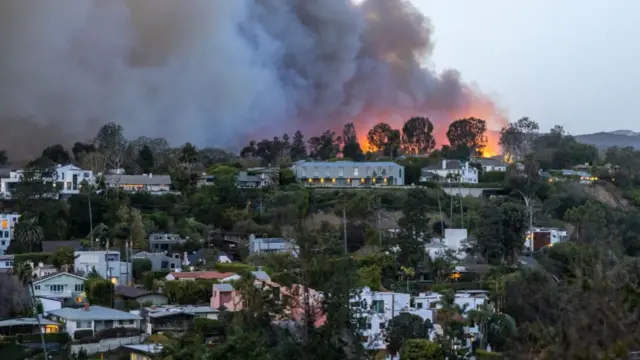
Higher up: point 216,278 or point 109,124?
point 109,124

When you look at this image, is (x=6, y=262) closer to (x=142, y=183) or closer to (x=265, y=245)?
(x=265, y=245)

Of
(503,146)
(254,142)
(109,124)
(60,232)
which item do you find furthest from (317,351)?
(503,146)

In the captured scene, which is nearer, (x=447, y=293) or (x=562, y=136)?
(x=447, y=293)

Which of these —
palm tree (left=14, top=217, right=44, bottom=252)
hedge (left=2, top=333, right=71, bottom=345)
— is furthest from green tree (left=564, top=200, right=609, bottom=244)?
hedge (left=2, top=333, right=71, bottom=345)

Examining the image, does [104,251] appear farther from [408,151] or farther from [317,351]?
[408,151]

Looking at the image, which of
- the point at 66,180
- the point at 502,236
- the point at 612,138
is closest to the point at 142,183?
the point at 66,180

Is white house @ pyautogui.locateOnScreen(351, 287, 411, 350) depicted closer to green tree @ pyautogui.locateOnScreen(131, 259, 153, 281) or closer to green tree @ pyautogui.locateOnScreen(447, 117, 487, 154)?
green tree @ pyautogui.locateOnScreen(131, 259, 153, 281)

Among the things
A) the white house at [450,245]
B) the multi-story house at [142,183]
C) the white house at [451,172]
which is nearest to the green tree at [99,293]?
the white house at [450,245]

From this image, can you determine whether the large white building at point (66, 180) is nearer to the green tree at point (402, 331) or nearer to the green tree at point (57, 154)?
the green tree at point (57, 154)
